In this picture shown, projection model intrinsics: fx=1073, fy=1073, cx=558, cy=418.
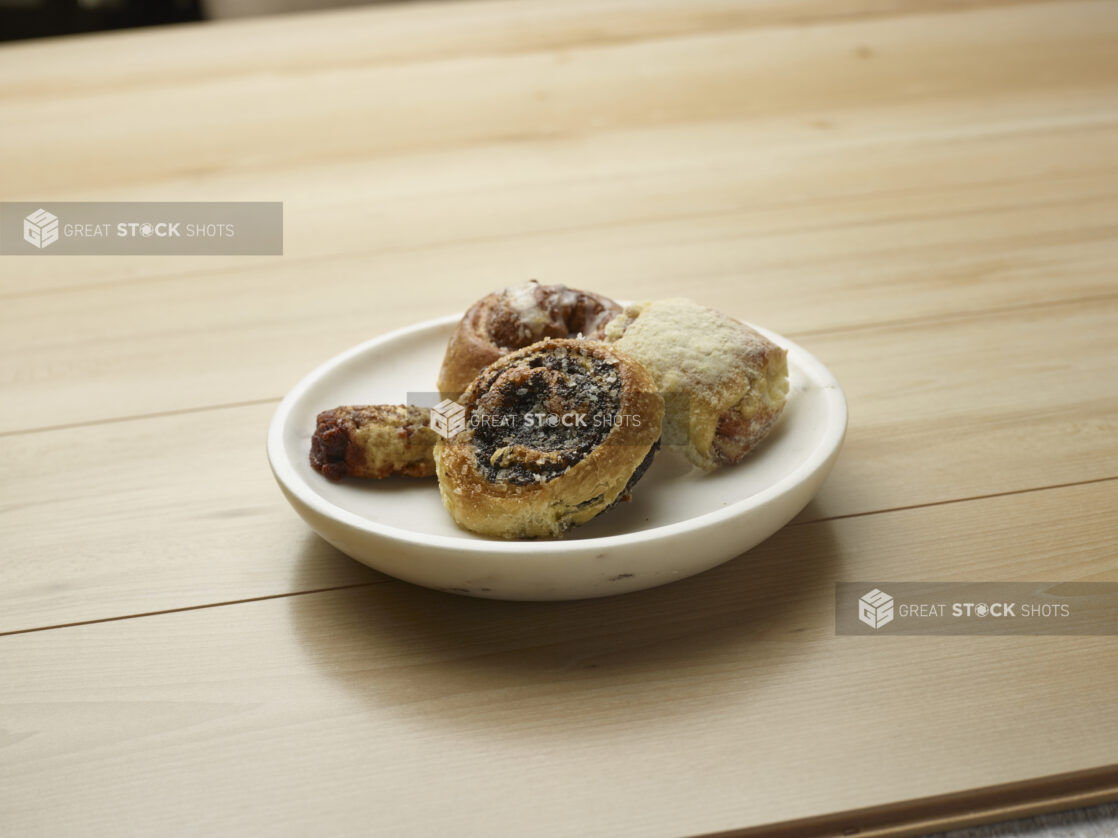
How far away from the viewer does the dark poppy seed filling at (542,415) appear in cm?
64

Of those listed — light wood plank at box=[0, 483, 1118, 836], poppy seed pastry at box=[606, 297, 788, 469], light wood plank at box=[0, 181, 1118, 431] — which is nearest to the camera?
light wood plank at box=[0, 483, 1118, 836]

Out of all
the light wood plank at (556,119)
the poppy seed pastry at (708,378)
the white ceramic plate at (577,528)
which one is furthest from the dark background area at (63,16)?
the poppy seed pastry at (708,378)

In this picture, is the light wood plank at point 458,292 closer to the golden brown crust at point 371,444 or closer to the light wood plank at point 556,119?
the light wood plank at point 556,119

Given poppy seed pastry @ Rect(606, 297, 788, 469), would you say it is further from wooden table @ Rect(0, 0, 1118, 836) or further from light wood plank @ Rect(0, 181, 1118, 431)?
light wood plank @ Rect(0, 181, 1118, 431)

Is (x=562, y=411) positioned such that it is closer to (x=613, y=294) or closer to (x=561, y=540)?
(x=561, y=540)

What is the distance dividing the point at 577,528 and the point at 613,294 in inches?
20.8

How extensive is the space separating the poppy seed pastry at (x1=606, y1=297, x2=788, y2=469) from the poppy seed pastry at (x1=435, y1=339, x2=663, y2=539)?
0.13 ft

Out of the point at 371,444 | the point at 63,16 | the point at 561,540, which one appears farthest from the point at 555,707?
the point at 63,16

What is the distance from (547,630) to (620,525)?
82 millimetres

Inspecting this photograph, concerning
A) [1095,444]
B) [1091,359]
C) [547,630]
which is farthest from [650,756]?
[1091,359]

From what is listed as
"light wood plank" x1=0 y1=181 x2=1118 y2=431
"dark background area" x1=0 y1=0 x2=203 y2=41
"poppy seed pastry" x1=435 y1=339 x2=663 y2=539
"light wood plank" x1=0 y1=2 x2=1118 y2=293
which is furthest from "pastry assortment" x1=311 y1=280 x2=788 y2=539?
"dark background area" x1=0 y1=0 x2=203 y2=41

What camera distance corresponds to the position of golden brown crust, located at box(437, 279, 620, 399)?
2.51 ft

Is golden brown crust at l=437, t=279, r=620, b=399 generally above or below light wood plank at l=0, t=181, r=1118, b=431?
above

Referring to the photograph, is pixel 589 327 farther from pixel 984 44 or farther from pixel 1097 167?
pixel 984 44
